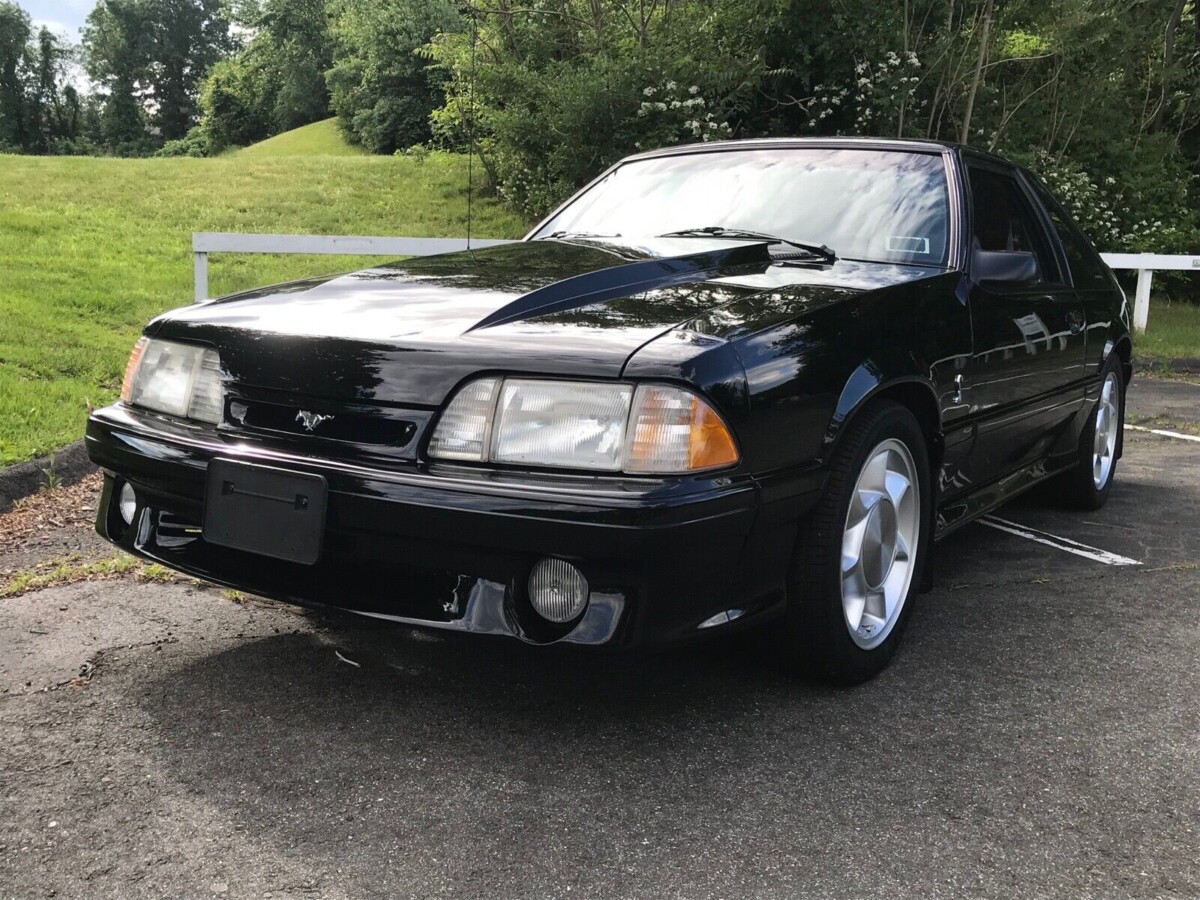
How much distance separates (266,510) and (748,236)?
5.65 feet

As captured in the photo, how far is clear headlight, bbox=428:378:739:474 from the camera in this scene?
2154 mm

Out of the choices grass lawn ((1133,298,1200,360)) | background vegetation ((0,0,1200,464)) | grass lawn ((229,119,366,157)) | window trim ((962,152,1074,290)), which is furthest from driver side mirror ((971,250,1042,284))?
grass lawn ((229,119,366,157))

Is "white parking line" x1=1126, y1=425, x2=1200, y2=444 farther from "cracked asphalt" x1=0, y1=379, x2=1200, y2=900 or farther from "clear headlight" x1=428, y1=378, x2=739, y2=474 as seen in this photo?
"clear headlight" x1=428, y1=378, x2=739, y2=474

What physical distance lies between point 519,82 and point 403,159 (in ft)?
38.8

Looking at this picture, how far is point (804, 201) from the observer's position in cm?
346

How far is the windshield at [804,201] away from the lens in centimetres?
332

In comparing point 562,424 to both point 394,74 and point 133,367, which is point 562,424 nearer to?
point 133,367

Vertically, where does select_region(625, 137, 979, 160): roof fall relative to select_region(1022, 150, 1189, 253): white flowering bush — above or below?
below

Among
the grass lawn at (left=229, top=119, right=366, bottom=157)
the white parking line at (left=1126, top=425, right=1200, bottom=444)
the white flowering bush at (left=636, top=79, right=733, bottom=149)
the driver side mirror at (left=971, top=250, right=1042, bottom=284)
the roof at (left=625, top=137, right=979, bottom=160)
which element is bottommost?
the white parking line at (left=1126, top=425, right=1200, bottom=444)

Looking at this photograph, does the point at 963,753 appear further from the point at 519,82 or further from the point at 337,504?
the point at 519,82

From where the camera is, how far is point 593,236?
3637 mm

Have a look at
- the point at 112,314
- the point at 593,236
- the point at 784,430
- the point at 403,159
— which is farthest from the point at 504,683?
the point at 403,159

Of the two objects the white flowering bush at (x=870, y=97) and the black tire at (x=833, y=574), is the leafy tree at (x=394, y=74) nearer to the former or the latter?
the white flowering bush at (x=870, y=97)

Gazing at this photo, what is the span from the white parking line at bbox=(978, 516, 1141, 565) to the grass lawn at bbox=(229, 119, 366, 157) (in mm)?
42359
